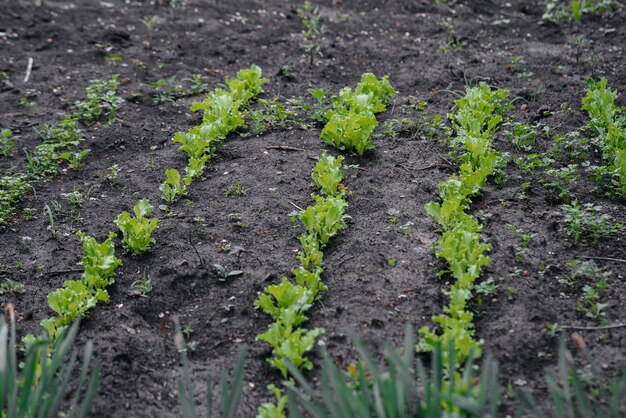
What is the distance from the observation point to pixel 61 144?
15.8 feet

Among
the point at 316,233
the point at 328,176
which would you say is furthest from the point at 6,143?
the point at 316,233

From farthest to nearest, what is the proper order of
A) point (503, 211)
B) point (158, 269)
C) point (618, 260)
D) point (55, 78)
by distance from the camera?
1. point (55, 78)
2. point (503, 211)
3. point (158, 269)
4. point (618, 260)

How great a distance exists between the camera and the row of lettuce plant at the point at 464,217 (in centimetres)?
289

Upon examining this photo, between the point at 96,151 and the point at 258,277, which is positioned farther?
the point at 96,151

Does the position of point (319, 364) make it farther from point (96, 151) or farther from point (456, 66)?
point (456, 66)

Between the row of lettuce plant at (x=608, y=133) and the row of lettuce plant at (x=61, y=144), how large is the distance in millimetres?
3275

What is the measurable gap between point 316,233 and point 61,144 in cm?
214

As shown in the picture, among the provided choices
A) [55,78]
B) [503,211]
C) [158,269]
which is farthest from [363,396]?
[55,78]

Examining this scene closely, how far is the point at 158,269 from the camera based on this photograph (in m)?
3.64

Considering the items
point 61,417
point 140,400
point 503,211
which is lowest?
point 140,400

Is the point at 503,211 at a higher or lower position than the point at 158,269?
higher

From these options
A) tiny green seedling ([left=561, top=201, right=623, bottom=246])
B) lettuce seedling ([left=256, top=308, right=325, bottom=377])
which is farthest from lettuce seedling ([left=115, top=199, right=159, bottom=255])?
tiny green seedling ([left=561, top=201, right=623, bottom=246])

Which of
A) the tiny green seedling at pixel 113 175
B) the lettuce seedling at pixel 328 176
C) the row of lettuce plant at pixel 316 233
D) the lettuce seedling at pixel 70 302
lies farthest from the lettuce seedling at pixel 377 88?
the lettuce seedling at pixel 70 302

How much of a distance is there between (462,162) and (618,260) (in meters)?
1.27
